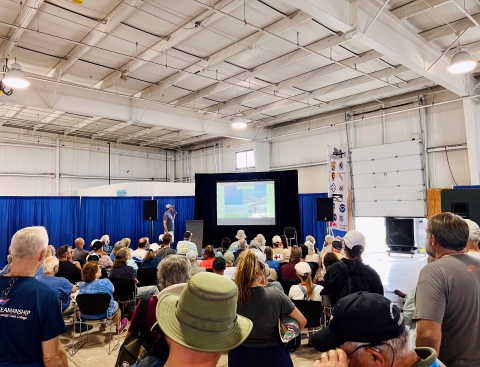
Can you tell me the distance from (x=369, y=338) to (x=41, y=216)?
1131cm

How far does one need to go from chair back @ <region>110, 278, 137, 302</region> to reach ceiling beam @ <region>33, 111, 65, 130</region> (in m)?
8.23

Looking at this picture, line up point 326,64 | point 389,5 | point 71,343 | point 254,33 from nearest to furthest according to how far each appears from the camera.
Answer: point 71,343, point 389,5, point 254,33, point 326,64

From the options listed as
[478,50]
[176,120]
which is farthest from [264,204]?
[478,50]

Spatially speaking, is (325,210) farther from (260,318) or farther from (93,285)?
(260,318)

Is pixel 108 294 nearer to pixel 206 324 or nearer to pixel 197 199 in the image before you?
pixel 206 324

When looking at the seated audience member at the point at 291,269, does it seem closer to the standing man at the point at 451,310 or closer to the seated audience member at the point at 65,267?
the standing man at the point at 451,310

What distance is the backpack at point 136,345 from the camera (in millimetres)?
1498

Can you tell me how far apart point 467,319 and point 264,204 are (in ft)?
31.5

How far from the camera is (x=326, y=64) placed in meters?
7.86

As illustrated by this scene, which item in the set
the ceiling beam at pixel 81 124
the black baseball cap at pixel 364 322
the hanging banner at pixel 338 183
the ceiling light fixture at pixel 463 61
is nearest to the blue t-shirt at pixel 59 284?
the black baseball cap at pixel 364 322

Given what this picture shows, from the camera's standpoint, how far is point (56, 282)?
12.3ft

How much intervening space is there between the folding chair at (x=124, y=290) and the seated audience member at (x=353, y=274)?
2714 millimetres

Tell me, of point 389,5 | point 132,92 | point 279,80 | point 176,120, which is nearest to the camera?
point 389,5

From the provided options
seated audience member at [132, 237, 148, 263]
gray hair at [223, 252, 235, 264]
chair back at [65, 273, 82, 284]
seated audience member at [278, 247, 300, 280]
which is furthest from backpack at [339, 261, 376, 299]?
seated audience member at [132, 237, 148, 263]
